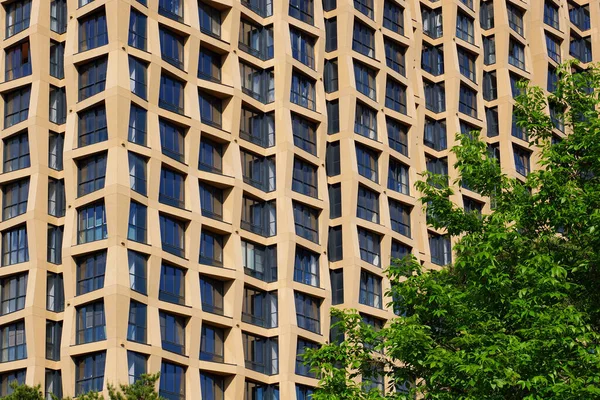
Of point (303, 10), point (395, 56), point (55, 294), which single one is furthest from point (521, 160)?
point (55, 294)

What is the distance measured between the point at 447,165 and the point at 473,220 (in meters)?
64.3

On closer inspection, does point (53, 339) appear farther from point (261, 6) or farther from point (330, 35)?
point (330, 35)

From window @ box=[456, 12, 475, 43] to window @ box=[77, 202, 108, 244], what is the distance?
40.1 meters

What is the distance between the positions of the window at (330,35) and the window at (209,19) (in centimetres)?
999

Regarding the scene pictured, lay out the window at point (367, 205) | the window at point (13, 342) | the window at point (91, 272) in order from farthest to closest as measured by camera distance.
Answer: the window at point (367, 205), the window at point (13, 342), the window at point (91, 272)

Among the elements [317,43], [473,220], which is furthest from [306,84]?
[473,220]

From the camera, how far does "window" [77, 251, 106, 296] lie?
6831 cm

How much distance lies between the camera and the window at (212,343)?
7194cm

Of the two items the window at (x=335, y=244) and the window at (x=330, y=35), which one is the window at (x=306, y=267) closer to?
the window at (x=335, y=244)

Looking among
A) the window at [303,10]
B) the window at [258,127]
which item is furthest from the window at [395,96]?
the window at [258,127]

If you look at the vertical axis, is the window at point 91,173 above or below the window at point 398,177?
below

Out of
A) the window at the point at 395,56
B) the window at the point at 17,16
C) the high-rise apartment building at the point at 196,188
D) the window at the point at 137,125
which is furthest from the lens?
the window at the point at 395,56

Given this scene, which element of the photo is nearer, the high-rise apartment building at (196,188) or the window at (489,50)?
the high-rise apartment building at (196,188)

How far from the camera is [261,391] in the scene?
2921 inches
